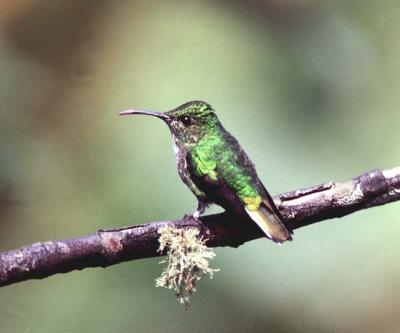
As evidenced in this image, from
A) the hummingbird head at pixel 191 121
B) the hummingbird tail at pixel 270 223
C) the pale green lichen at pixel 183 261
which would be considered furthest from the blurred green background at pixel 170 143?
the pale green lichen at pixel 183 261

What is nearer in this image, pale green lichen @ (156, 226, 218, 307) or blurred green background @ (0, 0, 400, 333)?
pale green lichen @ (156, 226, 218, 307)

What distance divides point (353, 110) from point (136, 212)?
127 cm

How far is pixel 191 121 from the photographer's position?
3.37 m

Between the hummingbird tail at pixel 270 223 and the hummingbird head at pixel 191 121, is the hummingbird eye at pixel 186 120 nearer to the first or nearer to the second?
the hummingbird head at pixel 191 121

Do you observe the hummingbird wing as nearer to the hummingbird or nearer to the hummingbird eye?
the hummingbird

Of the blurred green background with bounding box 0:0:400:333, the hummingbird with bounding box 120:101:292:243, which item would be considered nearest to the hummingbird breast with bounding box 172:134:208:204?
the hummingbird with bounding box 120:101:292:243

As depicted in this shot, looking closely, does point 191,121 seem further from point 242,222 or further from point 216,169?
point 242,222

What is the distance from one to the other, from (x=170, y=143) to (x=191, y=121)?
682 mm

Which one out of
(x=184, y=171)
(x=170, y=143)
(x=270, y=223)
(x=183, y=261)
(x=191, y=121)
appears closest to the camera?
(x=183, y=261)

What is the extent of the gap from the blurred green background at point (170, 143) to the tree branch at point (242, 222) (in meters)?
0.81

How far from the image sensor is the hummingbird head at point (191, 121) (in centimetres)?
335

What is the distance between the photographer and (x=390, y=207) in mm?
3805

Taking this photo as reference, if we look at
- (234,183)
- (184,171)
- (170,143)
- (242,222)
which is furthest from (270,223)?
(170,143)

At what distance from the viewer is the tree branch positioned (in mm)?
2566
